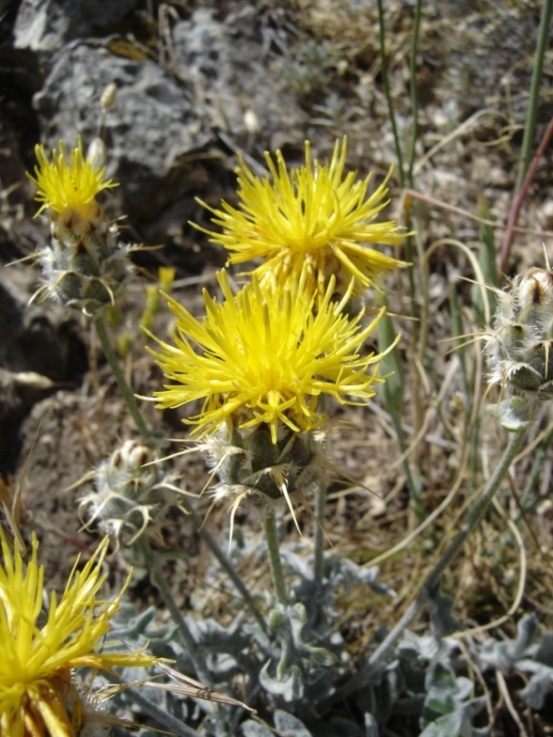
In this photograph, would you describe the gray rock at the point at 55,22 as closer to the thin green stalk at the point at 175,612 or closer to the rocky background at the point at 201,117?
the rocky background at the point at 201,117

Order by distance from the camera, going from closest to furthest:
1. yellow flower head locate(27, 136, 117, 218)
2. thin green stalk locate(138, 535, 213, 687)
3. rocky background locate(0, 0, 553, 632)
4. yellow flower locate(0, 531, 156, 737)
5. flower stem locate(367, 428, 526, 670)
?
yellow flower locate(0, 531, 156, 737) → flower stem locate(367, 428, 526, 670) → yellow flower head locate(27, 136, 117, 218) → thin green stalk locate(138, 535, 213, 687) → rocky background locate(0, 0, 553, 632)

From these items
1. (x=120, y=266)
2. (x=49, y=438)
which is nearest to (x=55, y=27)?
(x=49, y=438)

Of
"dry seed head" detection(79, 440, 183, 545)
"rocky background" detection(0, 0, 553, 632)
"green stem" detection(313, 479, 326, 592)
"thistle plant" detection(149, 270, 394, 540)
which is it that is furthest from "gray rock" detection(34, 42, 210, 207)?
"thistle plant" detection(149, 270, 394, 540)

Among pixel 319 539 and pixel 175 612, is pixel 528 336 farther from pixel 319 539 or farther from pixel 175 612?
pixel 175 612

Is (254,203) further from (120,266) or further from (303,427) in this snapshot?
(303,427)

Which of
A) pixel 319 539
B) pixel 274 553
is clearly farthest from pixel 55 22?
pixel 274 553

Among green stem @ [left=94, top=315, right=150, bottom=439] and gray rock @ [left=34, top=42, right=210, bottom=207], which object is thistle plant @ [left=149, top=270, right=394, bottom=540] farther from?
gray rock @ [left=34, top=42, right=210, bottom=207]
